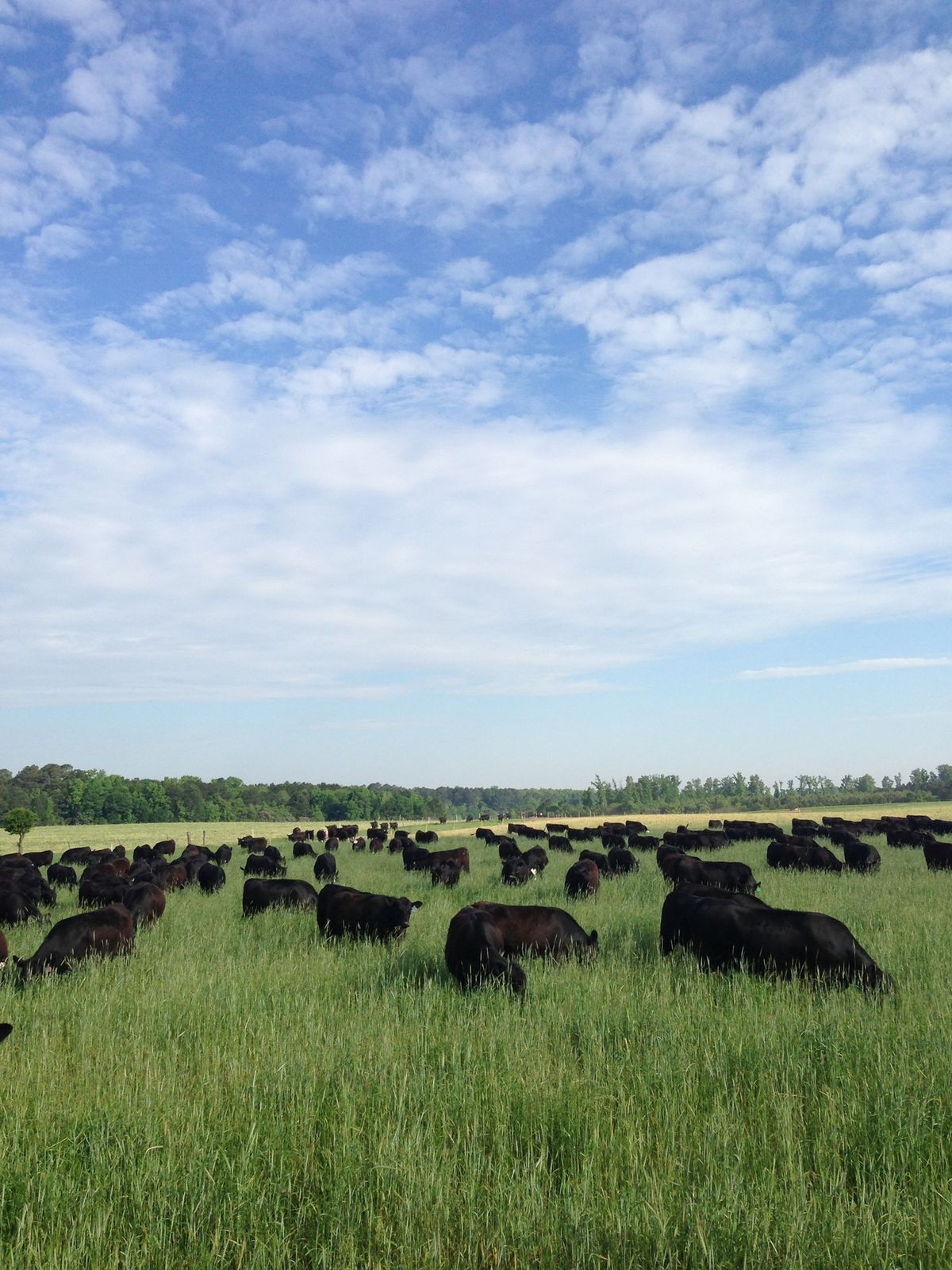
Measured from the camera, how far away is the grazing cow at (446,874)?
71.3 ft

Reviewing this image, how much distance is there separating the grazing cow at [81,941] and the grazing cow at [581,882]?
984 centimetres

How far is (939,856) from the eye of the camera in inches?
997

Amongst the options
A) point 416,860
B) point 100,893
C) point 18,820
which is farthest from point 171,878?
point 18,820

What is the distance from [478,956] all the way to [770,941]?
3807 millimetres

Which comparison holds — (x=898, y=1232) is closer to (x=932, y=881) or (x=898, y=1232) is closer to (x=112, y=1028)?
(x=112, y=1028)

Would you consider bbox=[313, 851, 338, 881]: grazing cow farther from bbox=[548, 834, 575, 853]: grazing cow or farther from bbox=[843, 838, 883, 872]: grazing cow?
bbox=[843, 838, 883, 872]: grazing cow

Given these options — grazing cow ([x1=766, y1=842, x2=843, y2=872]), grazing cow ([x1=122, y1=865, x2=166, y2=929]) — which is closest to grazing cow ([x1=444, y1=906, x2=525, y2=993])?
grazing cow ([x1=122, y1=865, x2=166, y2=929])

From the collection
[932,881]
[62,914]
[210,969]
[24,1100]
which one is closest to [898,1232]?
[24,1100]

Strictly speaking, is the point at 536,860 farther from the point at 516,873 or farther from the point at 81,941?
the point at 81,941

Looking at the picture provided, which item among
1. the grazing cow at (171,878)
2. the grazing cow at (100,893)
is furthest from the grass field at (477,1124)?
the grazing cow at (171,878)

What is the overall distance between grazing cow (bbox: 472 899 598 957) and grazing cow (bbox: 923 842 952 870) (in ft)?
65.5

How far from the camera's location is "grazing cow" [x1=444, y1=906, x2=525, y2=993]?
8930 millimetres

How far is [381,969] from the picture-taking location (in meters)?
10.0

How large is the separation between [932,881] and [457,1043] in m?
19.5
